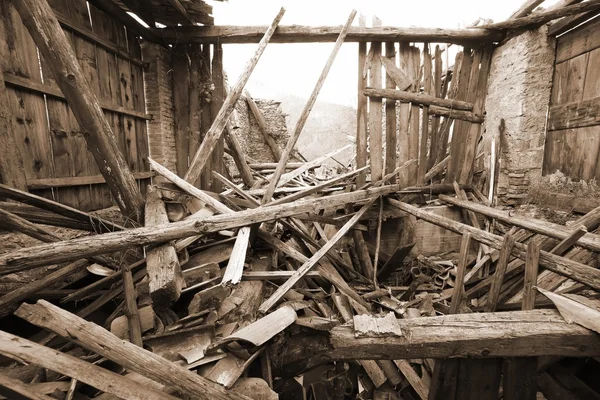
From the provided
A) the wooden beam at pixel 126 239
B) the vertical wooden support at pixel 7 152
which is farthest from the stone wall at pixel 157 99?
the wooden beam at pixel 126 239

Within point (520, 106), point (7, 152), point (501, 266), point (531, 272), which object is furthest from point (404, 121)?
point (7, 152)

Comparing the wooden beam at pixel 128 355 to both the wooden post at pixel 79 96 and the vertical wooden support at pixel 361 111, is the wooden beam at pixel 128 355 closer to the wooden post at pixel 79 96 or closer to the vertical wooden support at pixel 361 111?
the wooden post at pixel 79 96

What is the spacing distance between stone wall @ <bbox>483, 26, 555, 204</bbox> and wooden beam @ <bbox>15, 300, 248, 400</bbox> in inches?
195

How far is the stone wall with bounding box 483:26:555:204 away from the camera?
3.89m

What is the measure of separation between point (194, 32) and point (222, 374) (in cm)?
467

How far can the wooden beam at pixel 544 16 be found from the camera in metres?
3.12

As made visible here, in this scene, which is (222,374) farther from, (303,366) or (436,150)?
(436,150)

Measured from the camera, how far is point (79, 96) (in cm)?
207

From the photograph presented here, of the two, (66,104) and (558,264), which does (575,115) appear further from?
(66,104)

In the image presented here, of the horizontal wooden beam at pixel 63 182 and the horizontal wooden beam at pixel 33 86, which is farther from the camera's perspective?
the horizontal wooden beam at pixel 63 182

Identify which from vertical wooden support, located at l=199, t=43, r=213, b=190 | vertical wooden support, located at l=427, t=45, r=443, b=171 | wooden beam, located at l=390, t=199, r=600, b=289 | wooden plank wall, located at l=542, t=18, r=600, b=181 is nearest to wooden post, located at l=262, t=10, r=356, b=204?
vertical wooden support, located at l=199, t=43, r=213, b=190

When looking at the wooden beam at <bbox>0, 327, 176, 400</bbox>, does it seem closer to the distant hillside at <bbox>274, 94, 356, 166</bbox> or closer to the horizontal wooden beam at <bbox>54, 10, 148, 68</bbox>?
the horizontal wooden beam at <bbox>54, 10, 148, 68</bbox>

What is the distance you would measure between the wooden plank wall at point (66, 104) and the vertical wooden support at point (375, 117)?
369cm

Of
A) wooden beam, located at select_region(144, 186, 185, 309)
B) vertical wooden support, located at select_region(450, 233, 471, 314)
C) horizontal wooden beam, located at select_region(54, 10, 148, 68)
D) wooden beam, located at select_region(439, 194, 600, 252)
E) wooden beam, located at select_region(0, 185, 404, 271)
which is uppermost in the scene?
horizontal wooden beam, located at select_region(54, 10, 148, 68)
